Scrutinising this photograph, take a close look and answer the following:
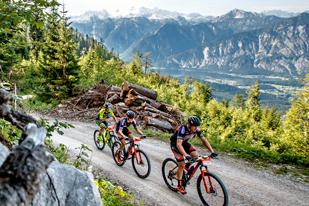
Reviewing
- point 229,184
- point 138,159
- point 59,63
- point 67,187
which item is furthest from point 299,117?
point 59,63

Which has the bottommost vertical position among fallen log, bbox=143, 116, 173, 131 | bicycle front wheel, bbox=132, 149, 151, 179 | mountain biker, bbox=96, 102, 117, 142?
fallen log, bbox=143, 116, 173, 131

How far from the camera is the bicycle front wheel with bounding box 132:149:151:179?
Answer: 7.05m

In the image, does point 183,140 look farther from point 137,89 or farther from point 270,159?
point 137,89

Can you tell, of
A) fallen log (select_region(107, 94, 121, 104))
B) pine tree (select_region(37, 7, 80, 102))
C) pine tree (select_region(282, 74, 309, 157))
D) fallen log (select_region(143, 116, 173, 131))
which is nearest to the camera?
fallen log (select_region(143, 116, 173, 131))

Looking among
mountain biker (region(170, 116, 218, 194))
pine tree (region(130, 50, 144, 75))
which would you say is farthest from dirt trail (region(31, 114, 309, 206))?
pine tree (region(130, 50, 144, 75))

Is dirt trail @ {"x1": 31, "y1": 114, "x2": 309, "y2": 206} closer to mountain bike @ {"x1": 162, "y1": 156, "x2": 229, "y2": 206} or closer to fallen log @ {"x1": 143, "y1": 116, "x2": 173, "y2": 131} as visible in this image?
mountain bike @ {"x1": 162, "y1": 156, "x2": 229, "y2": 206}

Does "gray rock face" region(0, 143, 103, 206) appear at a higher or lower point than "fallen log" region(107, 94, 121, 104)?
higher

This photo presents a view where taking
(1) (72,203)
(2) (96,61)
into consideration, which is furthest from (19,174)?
(2) (96,61)

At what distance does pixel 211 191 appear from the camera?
5375mm

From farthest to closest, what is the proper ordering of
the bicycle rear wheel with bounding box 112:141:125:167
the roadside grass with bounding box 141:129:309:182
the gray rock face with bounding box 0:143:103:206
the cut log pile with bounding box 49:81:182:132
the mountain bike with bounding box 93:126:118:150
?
1. the cut log pile with bounding box 49:81:182:132
2. the mountain bike with bounding box 93:126:118:150
3. the bicycle rear wheel with bounding box 112:141:125:167
4. the roadside grass with bounding box 141:129:309:182
5. the gray rock face with bounding box 0:143:103:206

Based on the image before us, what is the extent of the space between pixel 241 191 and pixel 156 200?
10.2ft

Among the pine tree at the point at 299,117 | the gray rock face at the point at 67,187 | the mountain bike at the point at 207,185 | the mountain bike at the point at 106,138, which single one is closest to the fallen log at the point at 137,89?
the mountain bike at the point at 106,138

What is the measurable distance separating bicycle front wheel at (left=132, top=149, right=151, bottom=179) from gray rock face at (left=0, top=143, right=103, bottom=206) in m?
3.99

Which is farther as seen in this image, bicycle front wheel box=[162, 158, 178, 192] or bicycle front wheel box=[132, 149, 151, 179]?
bicycle front wheel box=[132, 149, 151, 179]
